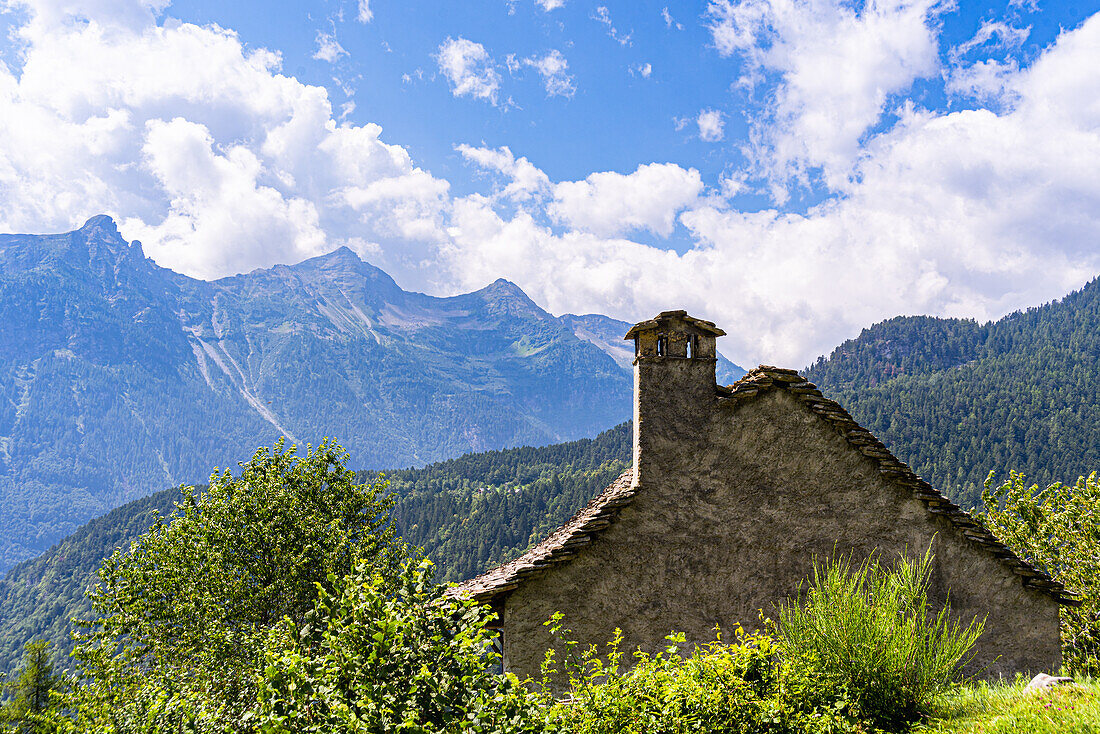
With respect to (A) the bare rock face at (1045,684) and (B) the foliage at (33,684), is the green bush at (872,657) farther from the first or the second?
(B) the foliage at (33,684)

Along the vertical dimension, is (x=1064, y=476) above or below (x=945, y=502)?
above

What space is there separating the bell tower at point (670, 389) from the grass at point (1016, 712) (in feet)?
17.0

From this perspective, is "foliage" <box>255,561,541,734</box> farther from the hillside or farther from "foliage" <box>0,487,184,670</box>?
"foliage" <box>0,487,184,670</box>

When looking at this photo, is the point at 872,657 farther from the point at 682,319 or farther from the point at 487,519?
the point at 487,519

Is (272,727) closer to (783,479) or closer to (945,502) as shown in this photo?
(783,479)

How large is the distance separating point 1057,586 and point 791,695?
8.26m

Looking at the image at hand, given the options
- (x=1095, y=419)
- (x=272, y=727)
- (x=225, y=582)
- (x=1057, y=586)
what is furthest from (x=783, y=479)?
(x=1095, y=419)

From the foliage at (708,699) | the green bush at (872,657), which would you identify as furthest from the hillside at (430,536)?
the foliage at (708,699)

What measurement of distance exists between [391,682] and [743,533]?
26.4 ft

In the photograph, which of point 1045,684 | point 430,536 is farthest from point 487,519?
point 1045,684

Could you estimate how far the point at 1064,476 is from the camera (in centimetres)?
18012

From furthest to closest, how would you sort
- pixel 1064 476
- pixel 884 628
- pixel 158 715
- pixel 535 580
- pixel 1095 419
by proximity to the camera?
1. pixel 1095 419
2. pixel 1064 476
3. pixel 535 580
4. pixel 884 628
5. pixel 158 715

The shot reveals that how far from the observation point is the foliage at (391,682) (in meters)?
5.07

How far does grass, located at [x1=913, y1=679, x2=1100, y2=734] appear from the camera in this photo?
719 centimetres
